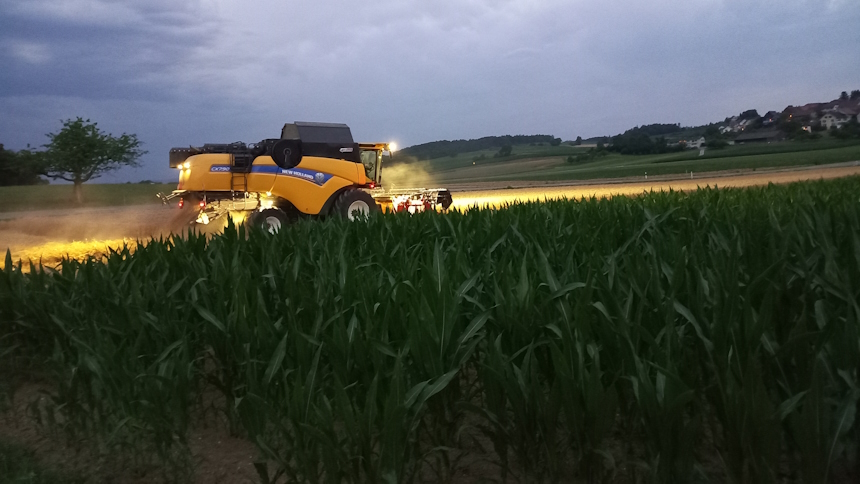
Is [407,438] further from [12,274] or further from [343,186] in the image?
[343,186]

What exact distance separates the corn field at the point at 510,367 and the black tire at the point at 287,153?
811cm

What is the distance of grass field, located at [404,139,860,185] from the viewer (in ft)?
172

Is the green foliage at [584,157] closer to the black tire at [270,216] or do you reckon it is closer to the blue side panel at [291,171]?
the blue side panel at [291,171]

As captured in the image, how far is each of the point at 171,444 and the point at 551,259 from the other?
243 cm

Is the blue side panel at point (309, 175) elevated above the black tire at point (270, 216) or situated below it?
above

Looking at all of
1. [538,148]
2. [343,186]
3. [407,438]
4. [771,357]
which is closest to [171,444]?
[407,438]

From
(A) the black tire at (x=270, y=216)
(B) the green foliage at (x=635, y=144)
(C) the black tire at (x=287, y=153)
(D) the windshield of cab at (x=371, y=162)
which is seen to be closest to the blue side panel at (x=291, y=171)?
(C) the black tire at (x=287, y=153)

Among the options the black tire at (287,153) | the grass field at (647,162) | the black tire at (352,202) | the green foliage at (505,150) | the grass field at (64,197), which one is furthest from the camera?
the green foliage at (505,150)

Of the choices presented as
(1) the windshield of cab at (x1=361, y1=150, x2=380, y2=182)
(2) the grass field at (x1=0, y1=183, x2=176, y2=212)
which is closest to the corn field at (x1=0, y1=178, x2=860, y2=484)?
(1) the windshield of cab at (x1=361, y1=150, x2=380, y2=182)

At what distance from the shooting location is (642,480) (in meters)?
2.22

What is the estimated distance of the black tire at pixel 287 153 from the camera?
12234 mm

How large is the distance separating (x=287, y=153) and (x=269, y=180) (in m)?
0.62

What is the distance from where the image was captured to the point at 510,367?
2340mm

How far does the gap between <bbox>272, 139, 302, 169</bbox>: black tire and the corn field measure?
26.6 ft
